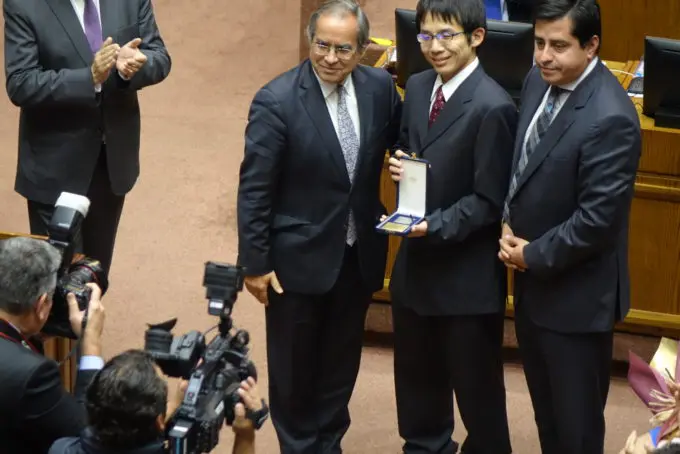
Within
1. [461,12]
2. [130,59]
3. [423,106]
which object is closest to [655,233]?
[423,106]

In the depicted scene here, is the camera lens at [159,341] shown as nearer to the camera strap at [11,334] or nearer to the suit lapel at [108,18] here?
the camera strap at [11,334]

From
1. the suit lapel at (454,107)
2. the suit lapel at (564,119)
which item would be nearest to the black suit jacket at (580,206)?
the suit lapel at (564,119)

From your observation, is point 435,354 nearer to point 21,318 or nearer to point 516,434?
point 516,434

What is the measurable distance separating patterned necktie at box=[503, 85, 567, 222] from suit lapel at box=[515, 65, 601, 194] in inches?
1.2

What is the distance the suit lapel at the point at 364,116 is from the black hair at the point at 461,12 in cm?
27

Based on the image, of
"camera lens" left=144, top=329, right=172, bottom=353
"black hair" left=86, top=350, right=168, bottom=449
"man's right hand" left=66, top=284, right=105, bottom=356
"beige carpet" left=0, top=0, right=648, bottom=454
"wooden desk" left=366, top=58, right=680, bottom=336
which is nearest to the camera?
"black hair" left=86, top=350, right=168, bottom=449

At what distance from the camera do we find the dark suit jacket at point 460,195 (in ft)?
10.4

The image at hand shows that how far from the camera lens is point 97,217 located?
153 inches

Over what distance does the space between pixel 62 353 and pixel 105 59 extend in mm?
831

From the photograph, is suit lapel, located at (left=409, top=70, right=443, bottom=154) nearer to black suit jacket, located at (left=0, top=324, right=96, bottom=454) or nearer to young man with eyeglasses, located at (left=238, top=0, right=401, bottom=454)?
young man with eyeglasses, located at (left=238, top=0, right=401, bottom=454)

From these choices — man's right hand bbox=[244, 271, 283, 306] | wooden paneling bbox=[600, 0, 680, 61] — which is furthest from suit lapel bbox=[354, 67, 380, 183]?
wooden paneling bbox=[600, 0, 680, 61]

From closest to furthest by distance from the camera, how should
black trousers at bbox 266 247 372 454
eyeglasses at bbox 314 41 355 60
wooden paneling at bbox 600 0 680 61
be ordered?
eyeglasses at bbox 314 41 355 60
black trousers at bbox 266 247 372 454
wooden paneling at bbox 600 0 680 61

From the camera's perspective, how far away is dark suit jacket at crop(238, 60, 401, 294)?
10.7ft

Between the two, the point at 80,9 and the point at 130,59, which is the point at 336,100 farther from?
the point at 80,9
